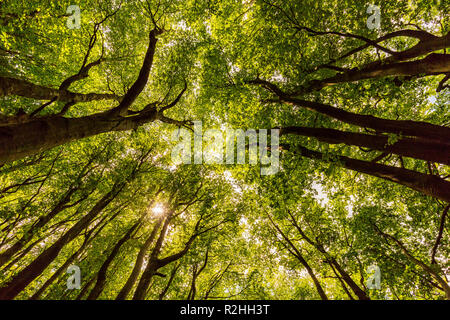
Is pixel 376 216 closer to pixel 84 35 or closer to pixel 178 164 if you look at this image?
pixel 178 164

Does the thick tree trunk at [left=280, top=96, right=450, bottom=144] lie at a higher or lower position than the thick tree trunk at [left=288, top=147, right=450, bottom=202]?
higher

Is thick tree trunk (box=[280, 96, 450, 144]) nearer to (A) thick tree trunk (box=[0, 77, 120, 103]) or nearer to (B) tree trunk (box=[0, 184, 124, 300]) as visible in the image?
(A) thick tree trunk (box=[0, 77, 120, 103])

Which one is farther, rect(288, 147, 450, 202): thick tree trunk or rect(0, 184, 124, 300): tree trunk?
rect(0, 184, 124, 300): tree trunk

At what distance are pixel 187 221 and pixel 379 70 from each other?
46.8 feet

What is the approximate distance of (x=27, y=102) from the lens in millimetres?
11133

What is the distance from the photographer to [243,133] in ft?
30.7
